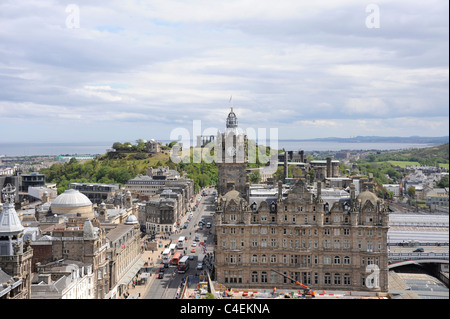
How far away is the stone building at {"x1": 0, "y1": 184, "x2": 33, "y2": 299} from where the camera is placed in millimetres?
33750

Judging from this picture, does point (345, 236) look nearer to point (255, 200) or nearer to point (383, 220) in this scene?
point (383, 220)

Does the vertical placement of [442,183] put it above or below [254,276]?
above

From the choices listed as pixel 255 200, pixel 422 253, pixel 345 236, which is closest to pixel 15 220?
pixel 255 200

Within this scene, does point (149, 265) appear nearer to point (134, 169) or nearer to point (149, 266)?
point (149, 266)

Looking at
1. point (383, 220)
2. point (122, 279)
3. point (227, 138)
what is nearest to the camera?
point (383, 220)

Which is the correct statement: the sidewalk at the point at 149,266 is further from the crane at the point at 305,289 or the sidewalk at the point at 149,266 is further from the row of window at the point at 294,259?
the crane at the point at 305,289

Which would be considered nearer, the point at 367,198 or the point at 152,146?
the point at 367,198

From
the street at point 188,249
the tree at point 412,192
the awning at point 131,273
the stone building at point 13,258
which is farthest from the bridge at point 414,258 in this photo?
the tree at point 412,192

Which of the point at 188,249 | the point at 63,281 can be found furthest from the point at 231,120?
the point at 63,281

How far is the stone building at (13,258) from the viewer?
3375 centimetres

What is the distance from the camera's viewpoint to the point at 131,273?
60.7 meters

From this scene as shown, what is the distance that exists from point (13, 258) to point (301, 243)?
30.7 metres
